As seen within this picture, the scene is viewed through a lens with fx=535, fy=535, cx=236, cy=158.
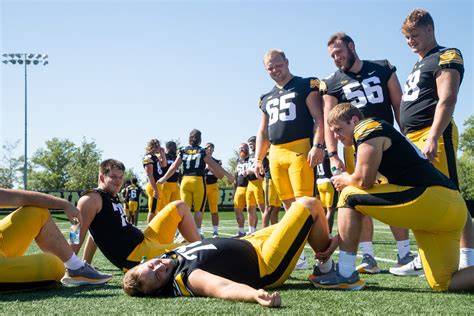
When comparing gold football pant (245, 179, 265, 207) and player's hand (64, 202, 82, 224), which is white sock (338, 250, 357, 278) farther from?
gold football pant (245, 179, 265, 207)

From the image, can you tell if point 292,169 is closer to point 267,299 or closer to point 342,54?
point 342,54

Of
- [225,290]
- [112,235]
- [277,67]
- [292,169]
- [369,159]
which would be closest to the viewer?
[225,290]

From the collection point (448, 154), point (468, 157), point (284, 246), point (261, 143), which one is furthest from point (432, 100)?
point (468, 157)

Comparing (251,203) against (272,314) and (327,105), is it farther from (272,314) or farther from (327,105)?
(272,314)

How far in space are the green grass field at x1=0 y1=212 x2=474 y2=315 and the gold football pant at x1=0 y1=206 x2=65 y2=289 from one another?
14 cm

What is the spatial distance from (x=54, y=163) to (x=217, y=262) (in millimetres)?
67818

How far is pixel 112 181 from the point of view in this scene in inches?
193

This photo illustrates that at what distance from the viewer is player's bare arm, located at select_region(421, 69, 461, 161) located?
4375mm

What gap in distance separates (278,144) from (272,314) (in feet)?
9.96

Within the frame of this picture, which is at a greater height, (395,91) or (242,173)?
(395,91)

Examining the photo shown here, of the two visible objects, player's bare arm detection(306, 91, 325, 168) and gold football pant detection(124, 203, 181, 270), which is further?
player's bare arm detection(306, 91, 325, 168)

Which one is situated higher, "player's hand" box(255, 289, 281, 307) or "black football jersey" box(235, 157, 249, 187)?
"black football jersey" box(235, 157, 249, 187)

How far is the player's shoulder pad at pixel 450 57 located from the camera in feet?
15.2

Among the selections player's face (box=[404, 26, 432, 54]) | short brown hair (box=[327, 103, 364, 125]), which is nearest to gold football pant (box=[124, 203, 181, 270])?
short brown hair (box=[327, 103, 364, 125])
